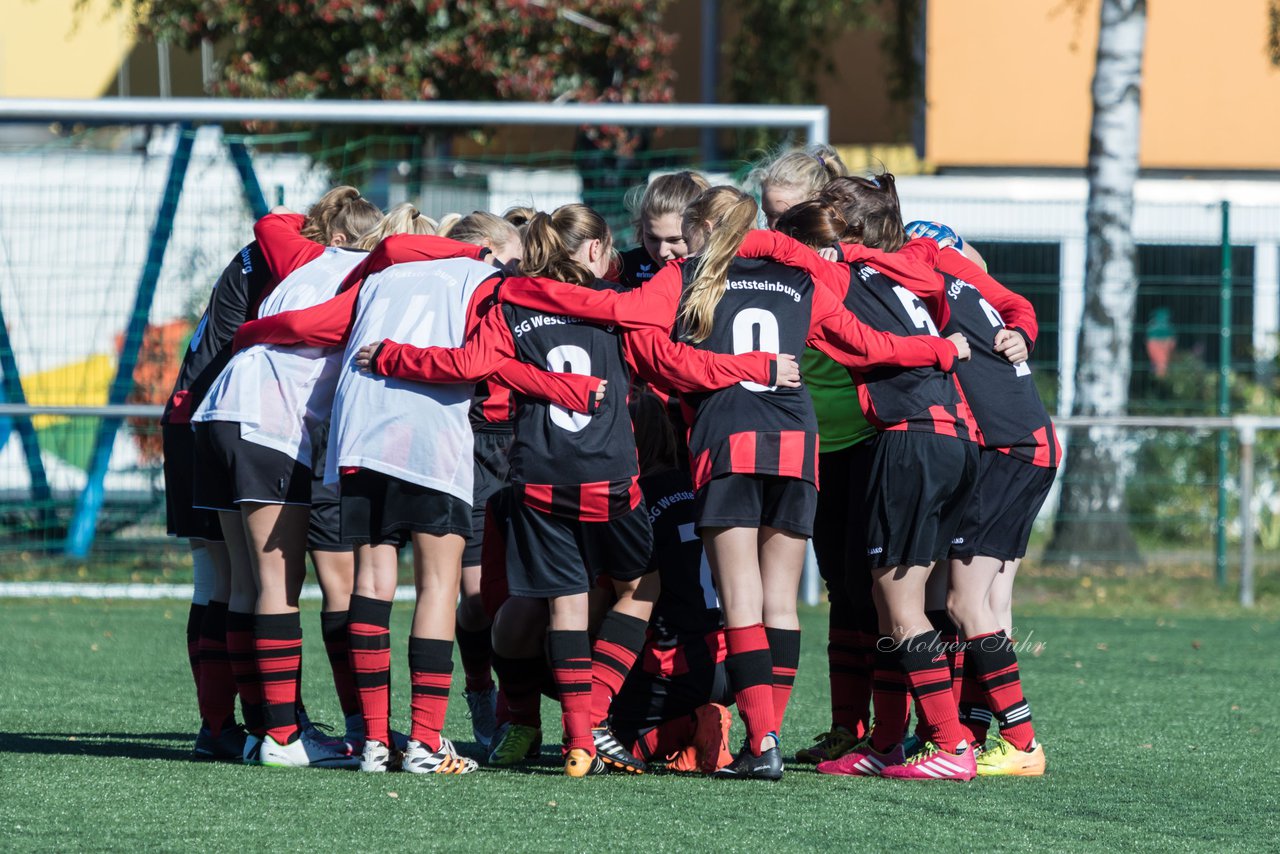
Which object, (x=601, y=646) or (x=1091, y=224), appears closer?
(x=601, y=646)

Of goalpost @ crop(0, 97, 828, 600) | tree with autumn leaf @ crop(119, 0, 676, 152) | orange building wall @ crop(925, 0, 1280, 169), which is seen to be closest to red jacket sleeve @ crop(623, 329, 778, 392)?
goalpost @ crop(0, 97, 828, 600)

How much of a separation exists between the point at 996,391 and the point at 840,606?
815 mm

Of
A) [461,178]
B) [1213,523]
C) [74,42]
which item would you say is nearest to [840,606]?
[1213,523]

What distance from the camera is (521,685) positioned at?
481 cm

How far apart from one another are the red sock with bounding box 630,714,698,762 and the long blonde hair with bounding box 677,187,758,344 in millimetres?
1173

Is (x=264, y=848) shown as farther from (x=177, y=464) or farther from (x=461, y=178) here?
(x=461, y=178)

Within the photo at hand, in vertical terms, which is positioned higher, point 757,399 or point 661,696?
point 757,399

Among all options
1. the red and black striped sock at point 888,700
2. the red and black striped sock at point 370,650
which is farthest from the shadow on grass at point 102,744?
Result: the red and black striped sock at point 888,700

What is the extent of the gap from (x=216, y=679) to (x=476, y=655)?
0.82 meters

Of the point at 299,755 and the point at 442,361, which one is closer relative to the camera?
the point at 442,361

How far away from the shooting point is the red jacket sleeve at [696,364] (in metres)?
4.41

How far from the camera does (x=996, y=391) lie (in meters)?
4.83

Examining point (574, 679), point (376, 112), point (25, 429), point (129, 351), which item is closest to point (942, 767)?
point (574, 679)

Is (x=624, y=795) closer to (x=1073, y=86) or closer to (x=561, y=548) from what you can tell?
(x=561, y=548)
